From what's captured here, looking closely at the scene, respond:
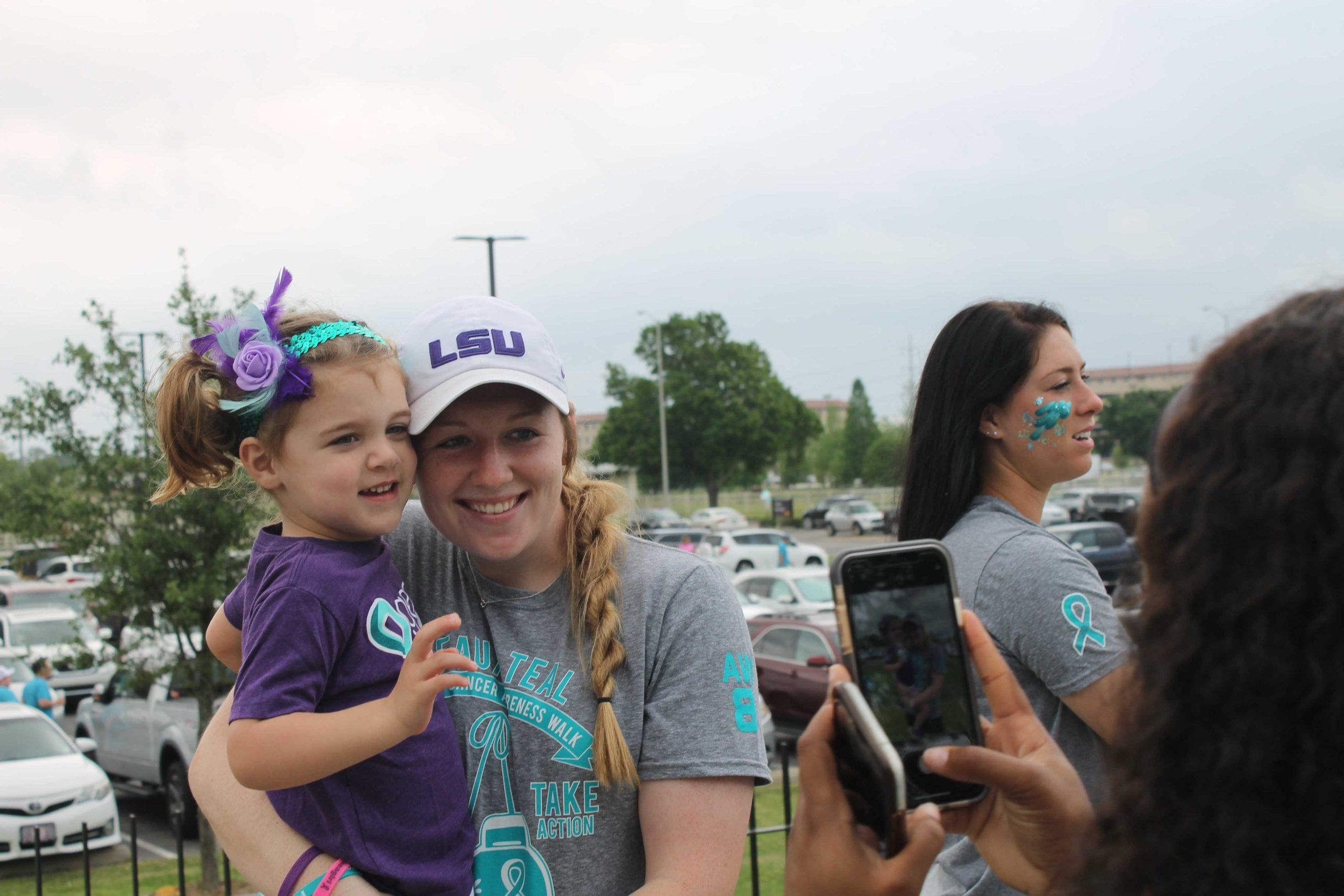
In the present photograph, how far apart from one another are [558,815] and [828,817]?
34.4 inches

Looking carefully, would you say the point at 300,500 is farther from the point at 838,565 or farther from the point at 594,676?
the point at 838,565

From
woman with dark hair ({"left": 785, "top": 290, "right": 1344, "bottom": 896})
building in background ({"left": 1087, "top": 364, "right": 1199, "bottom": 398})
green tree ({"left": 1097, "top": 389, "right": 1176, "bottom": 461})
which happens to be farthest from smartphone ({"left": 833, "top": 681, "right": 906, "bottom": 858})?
building in background ({"left": 1087, "top": 364, "right": 1199, "bottom": 398})

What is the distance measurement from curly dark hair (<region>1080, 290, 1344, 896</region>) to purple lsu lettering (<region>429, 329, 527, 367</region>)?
4.60 ft

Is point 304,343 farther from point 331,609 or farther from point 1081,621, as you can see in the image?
point 1081,621

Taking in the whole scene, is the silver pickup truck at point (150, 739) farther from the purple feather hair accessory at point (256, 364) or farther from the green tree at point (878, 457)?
the green tree at point (878, 457)

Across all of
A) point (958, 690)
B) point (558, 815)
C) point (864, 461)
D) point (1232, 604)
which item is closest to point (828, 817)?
point (958, 690)

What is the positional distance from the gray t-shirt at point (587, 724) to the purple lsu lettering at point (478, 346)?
51 centimetres

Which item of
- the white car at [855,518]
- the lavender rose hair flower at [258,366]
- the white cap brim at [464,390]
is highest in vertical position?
the lavender rose hair flower at [258,366]

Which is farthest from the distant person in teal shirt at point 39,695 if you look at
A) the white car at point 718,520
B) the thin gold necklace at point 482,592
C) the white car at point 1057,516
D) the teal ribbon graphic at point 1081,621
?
the white car at point 718,520

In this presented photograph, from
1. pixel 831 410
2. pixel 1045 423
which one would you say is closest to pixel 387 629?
pixel 1045 423

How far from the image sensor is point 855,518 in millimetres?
47906

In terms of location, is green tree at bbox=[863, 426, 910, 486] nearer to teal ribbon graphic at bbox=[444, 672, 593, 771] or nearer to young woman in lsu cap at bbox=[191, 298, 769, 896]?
young woman in lsu cap at bbox=[191, 298, 769, 896]

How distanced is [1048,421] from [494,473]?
1.41 meters

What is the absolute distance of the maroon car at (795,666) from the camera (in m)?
12.4
